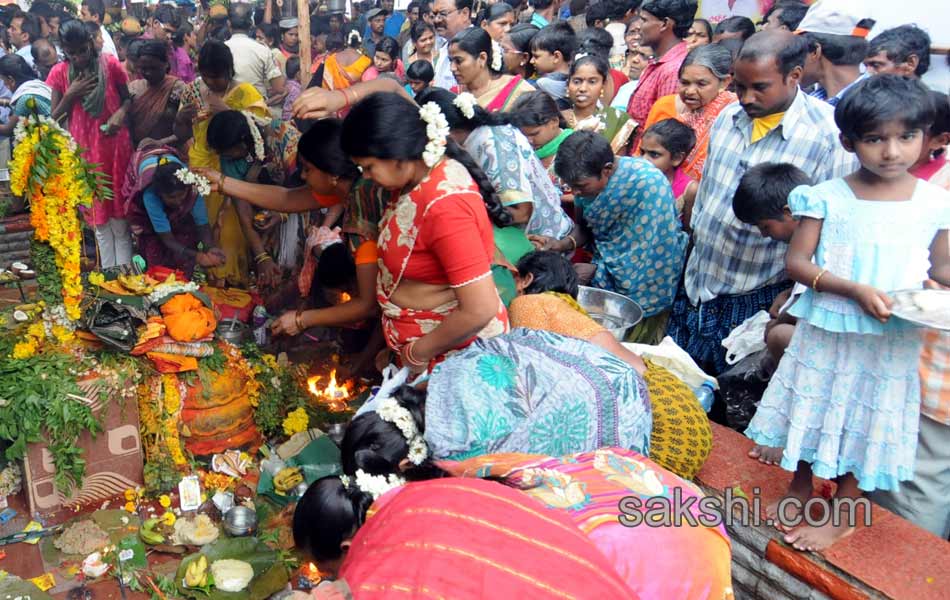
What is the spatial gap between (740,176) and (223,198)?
3143 mm

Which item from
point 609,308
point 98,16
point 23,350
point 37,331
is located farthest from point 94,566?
point 98,16

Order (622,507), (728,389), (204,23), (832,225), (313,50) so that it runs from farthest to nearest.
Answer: (313,50), (204,23), (728,389), (832,225), (622,507)

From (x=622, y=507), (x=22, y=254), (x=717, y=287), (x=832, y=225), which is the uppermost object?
(x=832, y=225)

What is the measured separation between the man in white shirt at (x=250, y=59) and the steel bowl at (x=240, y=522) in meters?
2.69

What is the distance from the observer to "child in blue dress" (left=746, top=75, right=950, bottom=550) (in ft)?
7.08

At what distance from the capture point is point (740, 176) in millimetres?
3691

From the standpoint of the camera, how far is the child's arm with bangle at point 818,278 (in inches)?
82.3

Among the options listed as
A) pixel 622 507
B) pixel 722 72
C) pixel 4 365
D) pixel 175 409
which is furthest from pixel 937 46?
pixel 4 365

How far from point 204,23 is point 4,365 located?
2482 mm

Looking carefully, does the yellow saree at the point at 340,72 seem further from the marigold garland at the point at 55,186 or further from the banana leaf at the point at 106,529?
the banana leaf at the point at 106,529

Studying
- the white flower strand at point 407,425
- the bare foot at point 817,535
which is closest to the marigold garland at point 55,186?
the white flower strand at point 407,425

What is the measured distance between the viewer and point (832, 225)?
2281 millimetres

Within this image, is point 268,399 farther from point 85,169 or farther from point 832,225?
point 832,225

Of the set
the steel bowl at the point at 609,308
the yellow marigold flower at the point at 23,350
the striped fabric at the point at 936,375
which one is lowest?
the yellow marigold flower at the point at 23,350
